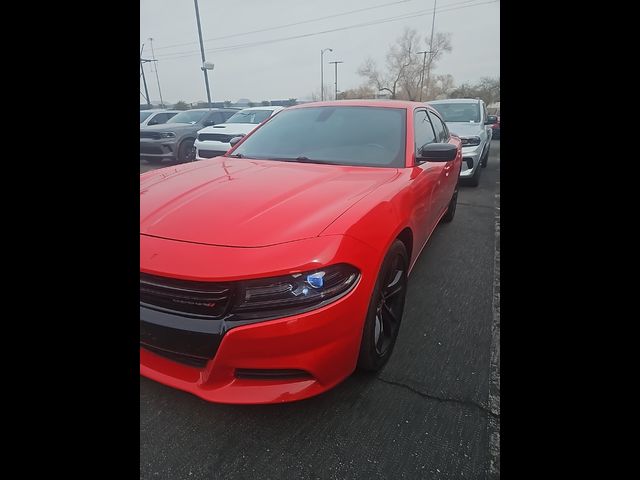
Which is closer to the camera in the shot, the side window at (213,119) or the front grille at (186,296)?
the front grille at (186,296)

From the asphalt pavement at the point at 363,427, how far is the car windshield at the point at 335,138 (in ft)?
4.28

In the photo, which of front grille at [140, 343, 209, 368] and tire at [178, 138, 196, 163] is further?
tire at [178, 138, 196, 163]

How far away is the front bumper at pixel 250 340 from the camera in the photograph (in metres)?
1.32

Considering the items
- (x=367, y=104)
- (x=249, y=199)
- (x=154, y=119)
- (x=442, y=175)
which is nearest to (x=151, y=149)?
(x=154, y=119)

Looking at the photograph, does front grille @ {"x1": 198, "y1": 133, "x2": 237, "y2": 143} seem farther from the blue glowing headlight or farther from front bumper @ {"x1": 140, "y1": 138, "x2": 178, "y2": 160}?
the blue glowing headlight

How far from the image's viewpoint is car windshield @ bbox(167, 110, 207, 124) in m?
10.1

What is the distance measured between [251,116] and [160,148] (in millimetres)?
2440

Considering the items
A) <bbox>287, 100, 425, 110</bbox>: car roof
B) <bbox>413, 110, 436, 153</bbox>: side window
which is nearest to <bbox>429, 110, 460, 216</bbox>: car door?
<bbox>413, 110, 436, 153</bbox>: side window

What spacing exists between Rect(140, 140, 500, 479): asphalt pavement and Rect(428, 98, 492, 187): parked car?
4705 millimetres

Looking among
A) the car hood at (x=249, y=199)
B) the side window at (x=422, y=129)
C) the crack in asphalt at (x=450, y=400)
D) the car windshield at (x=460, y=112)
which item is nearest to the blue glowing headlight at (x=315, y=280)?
the car hood at (x=249, y=199)

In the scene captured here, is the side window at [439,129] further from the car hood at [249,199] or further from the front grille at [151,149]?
the front grille at [151,149]
